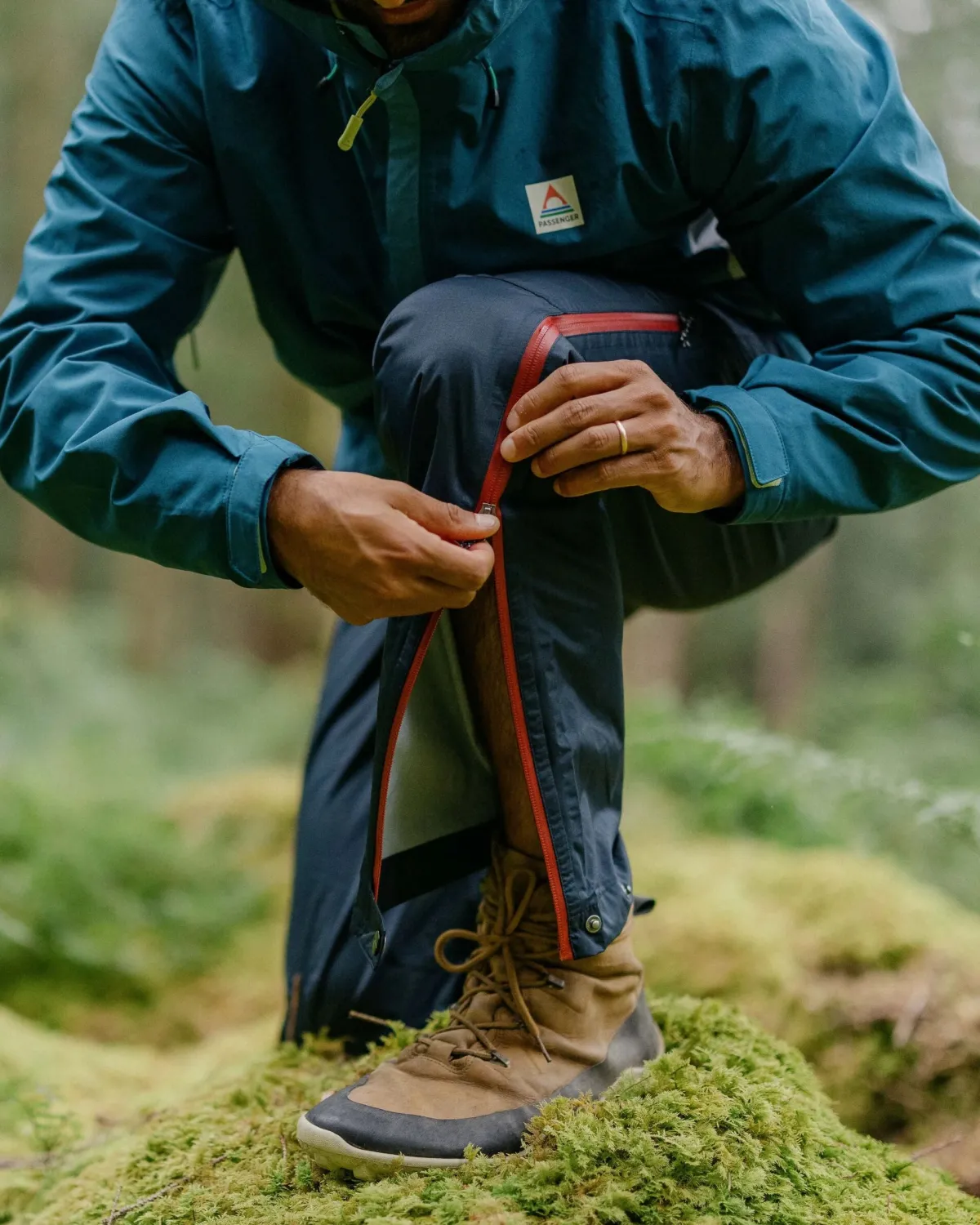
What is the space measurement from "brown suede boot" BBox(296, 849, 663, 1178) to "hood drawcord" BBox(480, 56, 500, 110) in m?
1.15

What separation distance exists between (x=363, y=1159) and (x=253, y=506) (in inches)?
35.1

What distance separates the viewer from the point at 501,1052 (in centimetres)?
154

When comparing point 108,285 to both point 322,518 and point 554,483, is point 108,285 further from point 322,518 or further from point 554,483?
point 554,483

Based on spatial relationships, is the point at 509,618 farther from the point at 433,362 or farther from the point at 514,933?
the point at 514,933

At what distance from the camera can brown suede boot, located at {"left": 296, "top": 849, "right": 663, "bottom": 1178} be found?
1.44 metres

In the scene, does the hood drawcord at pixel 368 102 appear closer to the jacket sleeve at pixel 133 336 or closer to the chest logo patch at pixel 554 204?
the chest logo patch at pixel 554 204

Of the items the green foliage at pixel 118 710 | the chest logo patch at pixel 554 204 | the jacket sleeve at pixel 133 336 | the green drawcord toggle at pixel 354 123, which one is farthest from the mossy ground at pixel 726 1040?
the green foliage at pixel 118 710

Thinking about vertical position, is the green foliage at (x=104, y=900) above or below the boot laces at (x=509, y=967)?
below

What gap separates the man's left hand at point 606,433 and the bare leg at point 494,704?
195 mm

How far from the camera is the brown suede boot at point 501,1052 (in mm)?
1441

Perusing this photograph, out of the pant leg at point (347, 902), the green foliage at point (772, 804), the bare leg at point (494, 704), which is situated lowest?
the green foliage at point (772, 804)

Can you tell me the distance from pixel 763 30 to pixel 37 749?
544 cm

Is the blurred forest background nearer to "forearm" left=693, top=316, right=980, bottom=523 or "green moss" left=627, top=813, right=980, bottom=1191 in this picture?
"green moss" left=627, top=813, right=980, bottom=1191

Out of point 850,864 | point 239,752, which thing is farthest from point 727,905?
point 239,752
